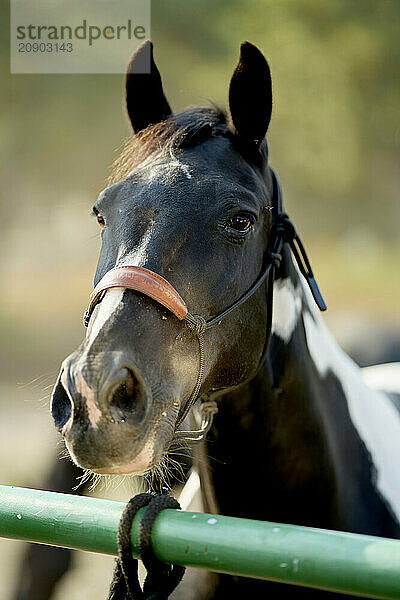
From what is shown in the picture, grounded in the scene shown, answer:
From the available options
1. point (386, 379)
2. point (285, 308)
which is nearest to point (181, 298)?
point (285, 308)

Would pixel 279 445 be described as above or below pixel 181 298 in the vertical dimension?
below

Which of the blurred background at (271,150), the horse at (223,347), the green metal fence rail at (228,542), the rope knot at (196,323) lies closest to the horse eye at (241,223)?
the horse at (223,347)

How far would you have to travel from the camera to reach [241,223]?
1372 mm

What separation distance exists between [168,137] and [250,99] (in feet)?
0.85

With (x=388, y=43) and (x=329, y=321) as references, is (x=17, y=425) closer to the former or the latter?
(x=329, y=321)

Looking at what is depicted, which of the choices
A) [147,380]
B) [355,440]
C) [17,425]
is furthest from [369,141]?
[147,380]

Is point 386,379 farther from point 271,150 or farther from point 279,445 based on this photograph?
point 271,150

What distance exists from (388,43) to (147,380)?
6237 mm

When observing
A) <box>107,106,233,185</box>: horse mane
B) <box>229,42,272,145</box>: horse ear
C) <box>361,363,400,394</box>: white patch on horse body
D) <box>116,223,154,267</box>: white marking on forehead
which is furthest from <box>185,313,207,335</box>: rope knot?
<box>361,363,400,394</box>: white patch on horse body

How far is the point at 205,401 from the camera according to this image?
1420mm

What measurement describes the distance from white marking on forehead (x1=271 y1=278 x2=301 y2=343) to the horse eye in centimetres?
25

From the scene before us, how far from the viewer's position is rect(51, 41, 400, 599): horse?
1.05 m

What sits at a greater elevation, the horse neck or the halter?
the halter

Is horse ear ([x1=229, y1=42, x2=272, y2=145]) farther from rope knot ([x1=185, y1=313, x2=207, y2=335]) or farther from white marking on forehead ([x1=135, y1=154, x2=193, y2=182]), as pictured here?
rope knot ([x1=185, y1=313, x2=207, y2=335])
